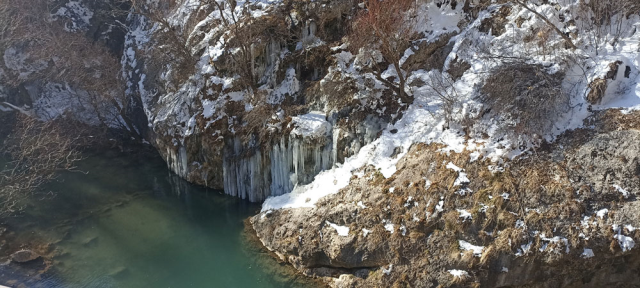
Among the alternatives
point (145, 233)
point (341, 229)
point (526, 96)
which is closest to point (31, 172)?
point (145, 233)

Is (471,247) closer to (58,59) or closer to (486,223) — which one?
(486,223)

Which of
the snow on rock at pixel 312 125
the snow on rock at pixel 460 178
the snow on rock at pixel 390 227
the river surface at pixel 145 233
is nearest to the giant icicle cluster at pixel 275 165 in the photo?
the snow on rock at pixel 312 125

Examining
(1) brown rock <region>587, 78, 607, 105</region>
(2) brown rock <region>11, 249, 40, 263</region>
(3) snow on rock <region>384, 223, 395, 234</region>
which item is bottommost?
(2) brown rock <region>11, 249, 40, 263</region>

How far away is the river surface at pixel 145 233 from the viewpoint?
10.2m

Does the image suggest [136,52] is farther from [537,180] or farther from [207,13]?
[537,180]

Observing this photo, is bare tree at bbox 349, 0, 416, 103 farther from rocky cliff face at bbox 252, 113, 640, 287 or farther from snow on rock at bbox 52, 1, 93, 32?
snow on rock at bbox 52, 1, 93, 32

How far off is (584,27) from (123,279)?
43.0 feet

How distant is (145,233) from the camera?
1196 cm

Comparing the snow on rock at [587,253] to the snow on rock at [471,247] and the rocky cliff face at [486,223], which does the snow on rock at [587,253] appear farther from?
the snow on rock at [471,247]

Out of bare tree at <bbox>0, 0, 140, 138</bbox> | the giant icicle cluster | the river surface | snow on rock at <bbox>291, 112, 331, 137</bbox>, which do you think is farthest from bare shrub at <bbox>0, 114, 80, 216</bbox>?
snow on rock at <bbox>291, 112, 331, 137</bbox>

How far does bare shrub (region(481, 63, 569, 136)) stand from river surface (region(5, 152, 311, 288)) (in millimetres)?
6382

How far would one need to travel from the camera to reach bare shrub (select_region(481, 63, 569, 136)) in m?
9.24

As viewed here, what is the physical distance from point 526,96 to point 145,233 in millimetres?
11033

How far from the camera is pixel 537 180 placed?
863 centimetres
